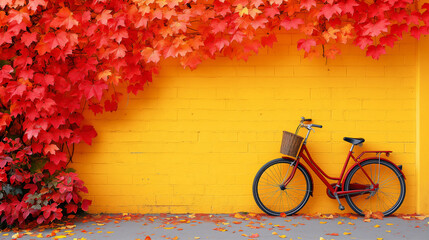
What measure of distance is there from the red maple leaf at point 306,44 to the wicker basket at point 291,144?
101cm

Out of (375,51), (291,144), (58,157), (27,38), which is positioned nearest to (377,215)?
(291,144)

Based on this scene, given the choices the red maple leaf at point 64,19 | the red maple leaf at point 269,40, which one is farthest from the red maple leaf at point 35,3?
the red maple leaf at point 269,40

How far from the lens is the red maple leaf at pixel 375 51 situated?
5.22m

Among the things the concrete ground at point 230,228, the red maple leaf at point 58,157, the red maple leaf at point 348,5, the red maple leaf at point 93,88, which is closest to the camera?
the concrete ground at point 230,228

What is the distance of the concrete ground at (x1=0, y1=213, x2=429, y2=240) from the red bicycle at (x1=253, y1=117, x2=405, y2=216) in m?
0.22

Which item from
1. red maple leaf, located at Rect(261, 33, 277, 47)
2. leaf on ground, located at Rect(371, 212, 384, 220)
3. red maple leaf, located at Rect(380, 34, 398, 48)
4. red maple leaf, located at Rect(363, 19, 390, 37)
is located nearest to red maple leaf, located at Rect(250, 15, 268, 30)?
red maple leaf, located at Rect(261, 33, 277, 47)

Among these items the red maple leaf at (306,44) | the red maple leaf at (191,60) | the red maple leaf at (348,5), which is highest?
the red maple leaf at (348,5)

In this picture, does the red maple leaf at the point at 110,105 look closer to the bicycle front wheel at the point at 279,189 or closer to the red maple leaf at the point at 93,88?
the red maple leaf at the point at 93,88

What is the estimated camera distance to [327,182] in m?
5.47

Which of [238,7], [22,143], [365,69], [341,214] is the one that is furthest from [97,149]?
[365,69]

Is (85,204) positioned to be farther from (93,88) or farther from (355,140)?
(355,140)

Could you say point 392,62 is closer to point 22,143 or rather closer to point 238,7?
point 238,7

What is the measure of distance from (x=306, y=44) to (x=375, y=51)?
0.83 meters

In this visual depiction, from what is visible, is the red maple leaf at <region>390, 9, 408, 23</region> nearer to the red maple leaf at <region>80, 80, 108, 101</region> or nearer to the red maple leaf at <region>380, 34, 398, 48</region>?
the red maple leaf at <region>380, 34, 398, 48</region>
